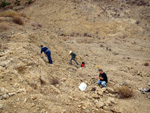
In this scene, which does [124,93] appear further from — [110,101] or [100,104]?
[100,104]

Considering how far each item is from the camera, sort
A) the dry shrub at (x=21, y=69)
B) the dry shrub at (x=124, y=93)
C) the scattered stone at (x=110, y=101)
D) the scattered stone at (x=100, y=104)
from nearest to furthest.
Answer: the scattered stone at (x=100, y=104)
the scattered stone at (x=110, y=101)
the dry shrub at (x=21, y=69)
the dry shrub at (x=124, y=93)

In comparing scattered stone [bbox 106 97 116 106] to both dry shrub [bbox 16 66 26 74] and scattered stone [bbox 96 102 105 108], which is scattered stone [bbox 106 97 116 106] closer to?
scattered stone [bbox 96 102 105 108]

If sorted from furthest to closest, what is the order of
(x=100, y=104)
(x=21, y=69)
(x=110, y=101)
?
(x=21, y=69) → (x=110, y=101) → (x=100, y=104)

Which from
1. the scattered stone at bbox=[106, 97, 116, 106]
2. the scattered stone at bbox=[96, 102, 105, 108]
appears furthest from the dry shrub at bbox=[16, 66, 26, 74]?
Result: the scattered stone at bbox=[106, 97, 116, 106]

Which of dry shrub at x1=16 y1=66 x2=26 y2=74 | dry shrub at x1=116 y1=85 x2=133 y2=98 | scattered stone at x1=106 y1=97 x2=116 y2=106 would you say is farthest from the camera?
dry shrub at x1=116 y1=85 x2=133 y2=98

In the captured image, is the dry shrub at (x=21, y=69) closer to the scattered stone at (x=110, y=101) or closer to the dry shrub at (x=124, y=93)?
the scattered stone at (x=110, y=101)

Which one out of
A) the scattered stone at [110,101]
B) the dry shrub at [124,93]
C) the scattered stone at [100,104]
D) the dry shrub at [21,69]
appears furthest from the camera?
the dry shrub at [124,93]

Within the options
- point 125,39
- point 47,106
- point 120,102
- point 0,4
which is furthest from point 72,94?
point 0,4

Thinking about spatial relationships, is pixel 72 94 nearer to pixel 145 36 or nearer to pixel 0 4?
pixel 145 36

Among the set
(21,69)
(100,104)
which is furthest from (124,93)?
(21,69)

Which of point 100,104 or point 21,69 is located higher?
point 21,69

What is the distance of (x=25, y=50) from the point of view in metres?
5.61

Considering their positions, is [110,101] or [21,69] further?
[21,69]

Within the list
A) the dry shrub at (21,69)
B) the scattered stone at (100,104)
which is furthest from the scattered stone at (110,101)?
the dry shrub at (21,69)
